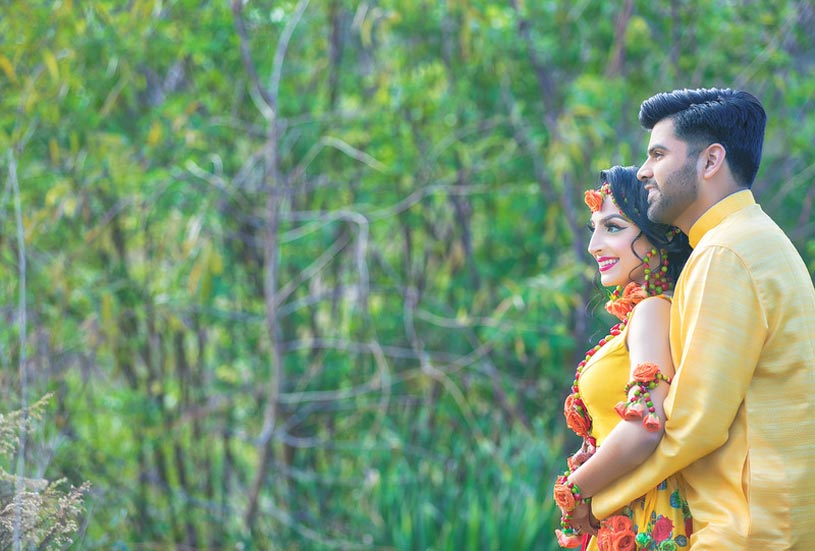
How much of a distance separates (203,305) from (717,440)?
3.45 m

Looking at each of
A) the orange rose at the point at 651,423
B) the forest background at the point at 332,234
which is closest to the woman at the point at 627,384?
the orange rose at the point at 651,423

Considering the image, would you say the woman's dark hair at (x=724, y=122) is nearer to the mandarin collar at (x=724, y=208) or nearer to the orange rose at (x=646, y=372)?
the mandarin collar at (x=724, y=208)

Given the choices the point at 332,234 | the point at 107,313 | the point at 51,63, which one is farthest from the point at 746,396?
the point at 332,234

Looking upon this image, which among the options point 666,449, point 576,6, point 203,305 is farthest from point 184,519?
point 666,449

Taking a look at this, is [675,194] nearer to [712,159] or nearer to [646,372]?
[712,159]

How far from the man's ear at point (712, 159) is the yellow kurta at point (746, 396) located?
0.32 ft

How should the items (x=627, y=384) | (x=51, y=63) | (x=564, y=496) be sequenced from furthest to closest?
1. (x=51, y=63)
2. (x=564, y=496)
3. (x=627, y=384)

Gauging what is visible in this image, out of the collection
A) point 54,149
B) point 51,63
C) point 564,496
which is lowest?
point 564,496

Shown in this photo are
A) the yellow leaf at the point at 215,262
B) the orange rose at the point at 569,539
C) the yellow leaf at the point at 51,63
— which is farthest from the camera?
the yellow leaf at the point at 215,262

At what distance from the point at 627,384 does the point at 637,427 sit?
0.08 meters

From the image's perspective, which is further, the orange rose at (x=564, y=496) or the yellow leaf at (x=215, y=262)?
the yellow leaf at (x=215, y=262)

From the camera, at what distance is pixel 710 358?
5.58ft

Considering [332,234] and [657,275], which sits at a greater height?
[332,234]

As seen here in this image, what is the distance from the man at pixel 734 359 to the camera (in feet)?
5.59
